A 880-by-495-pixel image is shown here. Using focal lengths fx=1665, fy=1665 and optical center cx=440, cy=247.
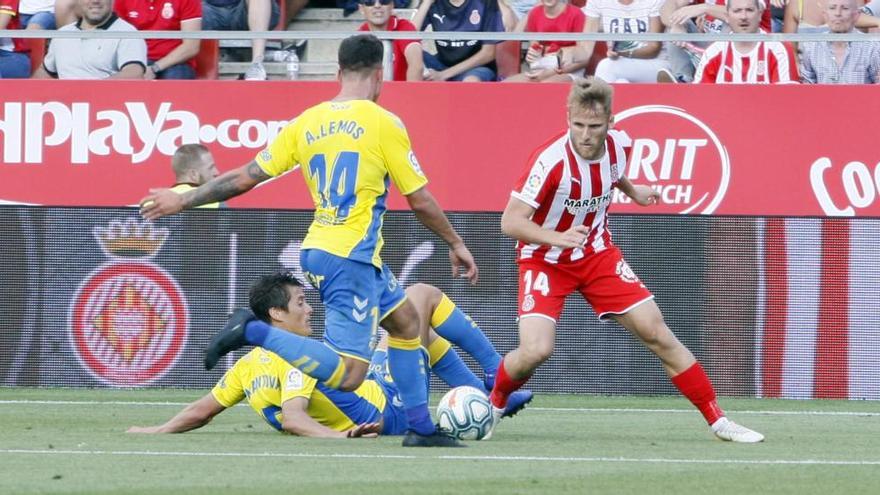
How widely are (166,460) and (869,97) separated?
23.7 feet

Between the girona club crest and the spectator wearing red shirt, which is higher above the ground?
the spectator wearing red shirt

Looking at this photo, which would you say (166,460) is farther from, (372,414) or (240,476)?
(372,414)

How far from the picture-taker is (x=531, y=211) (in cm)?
904

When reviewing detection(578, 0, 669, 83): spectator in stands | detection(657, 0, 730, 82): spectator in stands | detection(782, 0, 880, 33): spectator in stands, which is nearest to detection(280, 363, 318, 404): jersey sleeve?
detection(578, 0, 669, 83): spectator in stands

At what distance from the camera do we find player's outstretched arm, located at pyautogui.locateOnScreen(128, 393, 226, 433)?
30.1 ft

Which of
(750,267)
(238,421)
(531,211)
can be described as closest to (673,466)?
(531,211)

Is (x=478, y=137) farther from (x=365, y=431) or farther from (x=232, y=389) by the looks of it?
(x=232, y=389)

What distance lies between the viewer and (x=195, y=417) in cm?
925

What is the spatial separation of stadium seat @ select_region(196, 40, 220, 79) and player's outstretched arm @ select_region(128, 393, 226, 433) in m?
5.22

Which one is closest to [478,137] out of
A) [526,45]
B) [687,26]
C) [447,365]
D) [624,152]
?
[526,45]

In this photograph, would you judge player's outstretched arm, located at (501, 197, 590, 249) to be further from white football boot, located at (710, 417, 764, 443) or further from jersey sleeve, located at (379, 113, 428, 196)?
white football boot, located at (710, 417, 764, 443)

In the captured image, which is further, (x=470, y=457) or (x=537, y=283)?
(x=537, y=283)

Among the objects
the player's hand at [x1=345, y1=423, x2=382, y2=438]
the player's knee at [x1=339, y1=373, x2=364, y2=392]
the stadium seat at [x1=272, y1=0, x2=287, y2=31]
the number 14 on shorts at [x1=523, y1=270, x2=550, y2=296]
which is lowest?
the player's hand at [x1=345, y1=423, x2=382, y2=438]

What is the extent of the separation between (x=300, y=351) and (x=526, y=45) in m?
6.23
